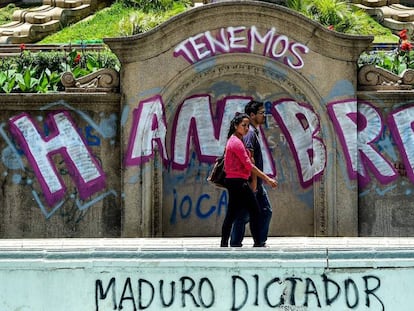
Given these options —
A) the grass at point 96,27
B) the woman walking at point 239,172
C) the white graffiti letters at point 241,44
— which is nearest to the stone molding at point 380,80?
the white graffiti letters at point 241,44

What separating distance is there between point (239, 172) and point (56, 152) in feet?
13.3

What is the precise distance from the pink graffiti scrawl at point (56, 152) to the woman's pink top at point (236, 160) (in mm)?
3617

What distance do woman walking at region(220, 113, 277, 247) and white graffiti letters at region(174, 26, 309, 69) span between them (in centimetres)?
306

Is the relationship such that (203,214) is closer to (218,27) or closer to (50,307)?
(218,27)

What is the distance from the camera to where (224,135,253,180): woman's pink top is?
12.7 m

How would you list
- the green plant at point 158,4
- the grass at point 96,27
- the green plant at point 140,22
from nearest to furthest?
the green plant at point 140,22 < the grass at point 96,27 < the green plant at point 158,4

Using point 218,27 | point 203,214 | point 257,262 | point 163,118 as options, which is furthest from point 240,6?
point 257,262

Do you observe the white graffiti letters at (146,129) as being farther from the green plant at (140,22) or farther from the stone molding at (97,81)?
the green plant at (140,22)

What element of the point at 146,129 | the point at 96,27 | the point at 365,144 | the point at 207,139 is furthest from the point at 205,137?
the point at 96,27

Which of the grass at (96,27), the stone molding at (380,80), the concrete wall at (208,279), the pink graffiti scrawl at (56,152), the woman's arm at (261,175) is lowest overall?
the concrete wall at (208,279)

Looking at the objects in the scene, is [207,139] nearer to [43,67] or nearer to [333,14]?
[43,67]

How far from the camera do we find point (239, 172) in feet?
41.9

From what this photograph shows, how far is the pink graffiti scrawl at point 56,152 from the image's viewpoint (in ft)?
52.4

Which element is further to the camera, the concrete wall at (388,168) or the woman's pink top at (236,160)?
the concrete wall at (388,168)
